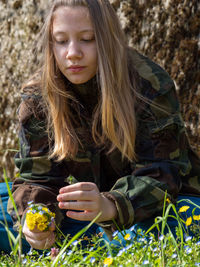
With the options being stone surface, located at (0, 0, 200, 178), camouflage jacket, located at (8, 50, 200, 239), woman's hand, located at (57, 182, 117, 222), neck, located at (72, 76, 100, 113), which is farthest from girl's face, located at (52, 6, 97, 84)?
stone surface, located at (0, 0, 200, 178)

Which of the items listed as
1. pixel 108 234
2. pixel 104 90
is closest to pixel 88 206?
pixel 108 234

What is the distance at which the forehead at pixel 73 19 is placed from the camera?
7.81ft

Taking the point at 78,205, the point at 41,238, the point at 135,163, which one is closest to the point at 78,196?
the point at 78,205

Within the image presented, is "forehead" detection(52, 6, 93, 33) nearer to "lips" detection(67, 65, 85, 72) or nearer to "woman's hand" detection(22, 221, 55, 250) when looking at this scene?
"lips" detection(67, 65, 85, 72)

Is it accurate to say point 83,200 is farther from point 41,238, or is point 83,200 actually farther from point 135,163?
point 135,163

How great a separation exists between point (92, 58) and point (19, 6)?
5.97 ft

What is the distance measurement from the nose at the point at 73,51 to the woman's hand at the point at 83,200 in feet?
2.06

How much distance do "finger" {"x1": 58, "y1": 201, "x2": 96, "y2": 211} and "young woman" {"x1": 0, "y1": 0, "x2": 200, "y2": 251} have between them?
0.16 metres

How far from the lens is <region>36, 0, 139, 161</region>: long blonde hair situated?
242 cm

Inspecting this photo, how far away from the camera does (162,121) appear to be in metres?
2.50

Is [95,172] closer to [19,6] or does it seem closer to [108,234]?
[108,234]

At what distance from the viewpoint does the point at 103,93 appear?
244 centimetres

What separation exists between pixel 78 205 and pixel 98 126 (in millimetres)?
684

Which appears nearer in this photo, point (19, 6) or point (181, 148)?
point (181, 148)
